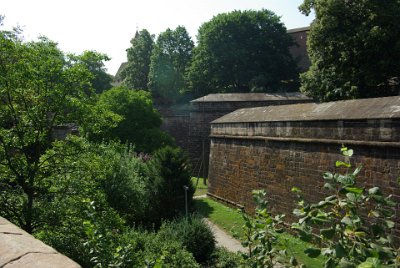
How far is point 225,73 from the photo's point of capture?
3697 centimetres

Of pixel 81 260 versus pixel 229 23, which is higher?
pixel 229 23

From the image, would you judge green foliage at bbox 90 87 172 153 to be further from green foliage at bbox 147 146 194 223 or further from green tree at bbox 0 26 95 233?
green tree at bbox 0 26 95 233

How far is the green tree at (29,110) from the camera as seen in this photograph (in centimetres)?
650

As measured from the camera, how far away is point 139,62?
4875 centimetres

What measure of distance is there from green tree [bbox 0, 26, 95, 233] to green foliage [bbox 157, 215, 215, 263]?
3381mm

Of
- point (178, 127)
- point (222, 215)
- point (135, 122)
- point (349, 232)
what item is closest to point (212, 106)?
point (135, 122)

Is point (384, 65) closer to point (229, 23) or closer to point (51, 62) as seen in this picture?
point (51, 62)

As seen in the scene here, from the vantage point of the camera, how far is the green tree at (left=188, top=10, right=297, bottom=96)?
36125 millimetres

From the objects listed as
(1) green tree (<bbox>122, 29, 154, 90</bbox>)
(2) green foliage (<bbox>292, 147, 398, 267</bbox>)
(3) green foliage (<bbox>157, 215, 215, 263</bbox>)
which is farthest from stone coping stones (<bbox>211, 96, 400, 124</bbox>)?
(1) green tree (<bbox>122, 29, 154, 90</bbox>)

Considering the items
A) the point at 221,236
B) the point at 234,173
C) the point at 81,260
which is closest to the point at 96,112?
the point at 81,260

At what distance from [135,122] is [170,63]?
2250 centimetres

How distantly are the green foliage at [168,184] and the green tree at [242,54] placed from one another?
24141 millimetres

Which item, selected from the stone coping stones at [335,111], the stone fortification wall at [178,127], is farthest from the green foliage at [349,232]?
the stone fortification wall at [178,127]

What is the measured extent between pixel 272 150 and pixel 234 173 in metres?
2.98
